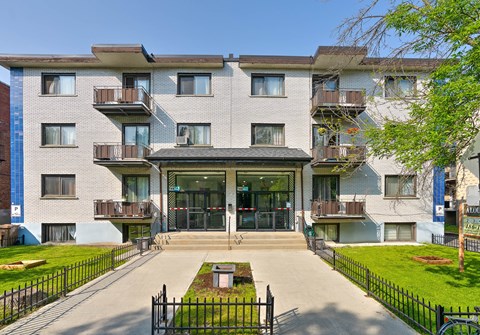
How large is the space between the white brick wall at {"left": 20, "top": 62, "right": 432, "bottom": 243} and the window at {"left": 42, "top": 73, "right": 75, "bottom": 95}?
346 mm

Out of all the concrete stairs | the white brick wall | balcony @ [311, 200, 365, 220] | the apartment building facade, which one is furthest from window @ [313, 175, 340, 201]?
the apartment building facade

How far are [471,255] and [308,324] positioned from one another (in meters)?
11.0

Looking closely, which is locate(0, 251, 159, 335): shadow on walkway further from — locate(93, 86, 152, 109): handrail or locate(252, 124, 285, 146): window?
locate(252, 124, 285, 146): window

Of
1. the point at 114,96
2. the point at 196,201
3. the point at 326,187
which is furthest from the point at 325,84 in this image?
the point at 114,96

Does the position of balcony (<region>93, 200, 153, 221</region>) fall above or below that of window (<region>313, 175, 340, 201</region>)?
below

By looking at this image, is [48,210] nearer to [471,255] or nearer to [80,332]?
[80,332]

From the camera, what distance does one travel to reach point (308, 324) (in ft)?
17.6

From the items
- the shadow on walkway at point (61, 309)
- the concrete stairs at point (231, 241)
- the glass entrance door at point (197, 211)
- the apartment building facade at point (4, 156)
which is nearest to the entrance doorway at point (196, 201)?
the glass entrance door at point (197, 211)

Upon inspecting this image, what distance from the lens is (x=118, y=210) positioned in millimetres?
14023

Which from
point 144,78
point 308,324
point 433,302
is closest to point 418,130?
point 433,302

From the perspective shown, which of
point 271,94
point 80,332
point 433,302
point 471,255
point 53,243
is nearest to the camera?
point 80,332

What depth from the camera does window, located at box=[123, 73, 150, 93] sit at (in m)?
15.5

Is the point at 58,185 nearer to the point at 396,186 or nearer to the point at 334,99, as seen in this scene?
the point at 334,99

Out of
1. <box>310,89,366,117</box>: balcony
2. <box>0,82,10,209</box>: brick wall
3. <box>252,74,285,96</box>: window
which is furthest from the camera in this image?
<box>0,82,10,209</box>: brick wall
